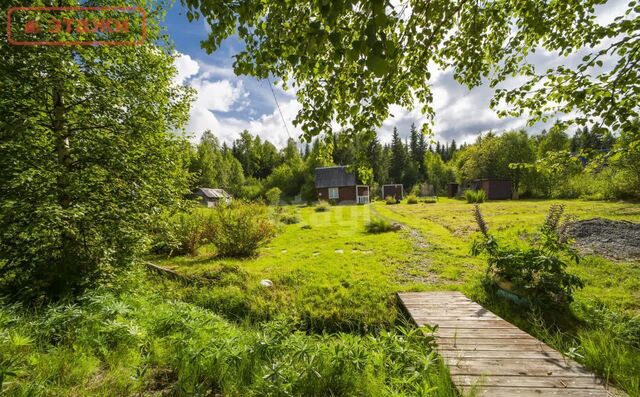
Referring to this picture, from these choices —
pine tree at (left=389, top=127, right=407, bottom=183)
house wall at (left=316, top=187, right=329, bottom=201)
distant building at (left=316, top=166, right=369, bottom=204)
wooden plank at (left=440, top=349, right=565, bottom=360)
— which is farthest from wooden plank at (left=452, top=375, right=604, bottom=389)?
pine tree at (left=389, top=127, right=407, bottom=183)

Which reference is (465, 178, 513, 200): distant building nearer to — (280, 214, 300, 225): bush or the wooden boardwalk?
(280, 214, 300, 225): bush

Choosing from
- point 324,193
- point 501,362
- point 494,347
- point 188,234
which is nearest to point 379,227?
point 188,234

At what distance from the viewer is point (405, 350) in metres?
2.47

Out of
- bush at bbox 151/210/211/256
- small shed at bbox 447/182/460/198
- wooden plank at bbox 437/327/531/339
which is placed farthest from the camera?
small shed at bbox 447/182/460/198

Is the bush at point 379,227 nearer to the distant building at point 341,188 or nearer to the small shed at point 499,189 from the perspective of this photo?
the distant building at point 341,188

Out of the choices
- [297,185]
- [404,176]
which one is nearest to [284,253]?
[297,185]

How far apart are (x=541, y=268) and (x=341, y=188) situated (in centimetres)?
2872

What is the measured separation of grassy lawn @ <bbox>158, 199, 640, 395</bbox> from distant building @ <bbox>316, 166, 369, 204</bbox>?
78.2 ft

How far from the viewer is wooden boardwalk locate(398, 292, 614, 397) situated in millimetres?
2215

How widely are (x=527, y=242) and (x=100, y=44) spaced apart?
11105mm

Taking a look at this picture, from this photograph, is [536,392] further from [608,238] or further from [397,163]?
[397,163]

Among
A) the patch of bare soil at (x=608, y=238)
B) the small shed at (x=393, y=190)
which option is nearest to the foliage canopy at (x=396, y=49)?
the patch of bare soil at (x=608, y=238)

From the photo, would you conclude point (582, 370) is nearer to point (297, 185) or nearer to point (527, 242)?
point (527, 242)

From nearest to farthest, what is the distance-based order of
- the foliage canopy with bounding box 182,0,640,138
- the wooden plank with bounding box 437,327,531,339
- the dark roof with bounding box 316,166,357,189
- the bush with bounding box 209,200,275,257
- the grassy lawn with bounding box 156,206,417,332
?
the foliage canopy with bounding box 182,0,640,138 < the wooden plank with bounding box 437,327,531,339 < the grassy lawn with bounding box 156,206,417,332 < the bush with bounding box 209,200,275,257 < the dark roof with bounding box 316,166,357,189
